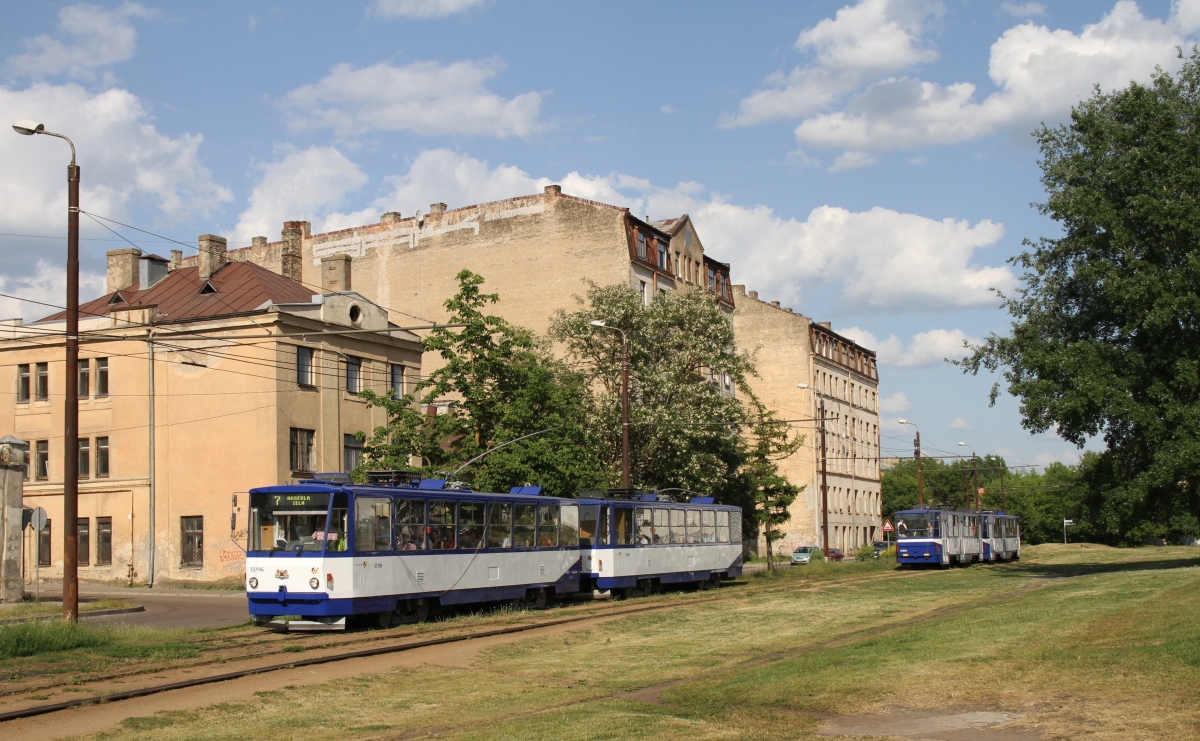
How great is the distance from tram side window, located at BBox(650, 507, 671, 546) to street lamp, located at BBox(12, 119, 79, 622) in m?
16.4

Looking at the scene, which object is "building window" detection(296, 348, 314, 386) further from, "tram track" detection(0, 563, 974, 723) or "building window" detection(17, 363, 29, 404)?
"tram track" detection(0, 563, 974, 723)

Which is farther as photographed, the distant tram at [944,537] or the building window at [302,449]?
the distant tram at [944,537]

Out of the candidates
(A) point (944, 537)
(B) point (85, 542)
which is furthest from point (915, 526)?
(B) point (85, 542)

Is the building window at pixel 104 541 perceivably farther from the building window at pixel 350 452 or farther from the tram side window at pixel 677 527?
A: the tram side window at pixel 677 527

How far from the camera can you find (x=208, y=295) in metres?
45.5

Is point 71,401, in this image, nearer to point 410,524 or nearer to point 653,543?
point 410,524

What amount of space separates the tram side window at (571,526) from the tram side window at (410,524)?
613 cm

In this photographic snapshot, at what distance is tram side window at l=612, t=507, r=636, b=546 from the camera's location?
99.9ft

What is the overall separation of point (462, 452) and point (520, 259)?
22.1m

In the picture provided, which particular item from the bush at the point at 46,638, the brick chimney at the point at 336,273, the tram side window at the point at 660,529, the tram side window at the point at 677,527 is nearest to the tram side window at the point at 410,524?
the bush at the point at 46,638

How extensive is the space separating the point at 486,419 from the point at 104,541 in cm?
1672

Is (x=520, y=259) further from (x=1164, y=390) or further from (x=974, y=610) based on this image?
(x=974, y=610)

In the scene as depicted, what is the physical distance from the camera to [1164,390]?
1439 inches

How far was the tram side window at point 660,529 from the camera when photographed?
32719 millimetres
